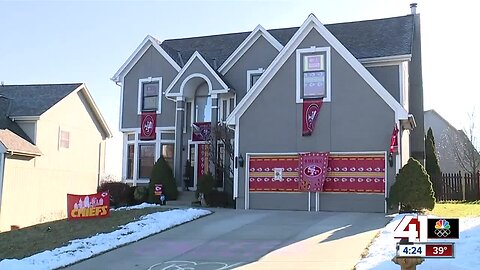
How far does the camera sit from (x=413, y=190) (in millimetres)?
17734

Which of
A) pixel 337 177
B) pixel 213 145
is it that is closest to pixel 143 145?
pixel 213 145

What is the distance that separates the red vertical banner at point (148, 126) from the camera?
26067 mm

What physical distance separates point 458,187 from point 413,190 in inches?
436

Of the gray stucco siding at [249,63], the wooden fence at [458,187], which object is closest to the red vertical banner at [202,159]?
the gray stucco siding at [249,63]

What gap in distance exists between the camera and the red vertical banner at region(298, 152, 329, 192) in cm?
1955

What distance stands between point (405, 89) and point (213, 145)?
8.52m

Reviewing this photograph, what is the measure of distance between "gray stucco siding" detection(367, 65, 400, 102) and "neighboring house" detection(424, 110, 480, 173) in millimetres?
17234

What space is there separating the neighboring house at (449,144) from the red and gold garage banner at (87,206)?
27.7 meters

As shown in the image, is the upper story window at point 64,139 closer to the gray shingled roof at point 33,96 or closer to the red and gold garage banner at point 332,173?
the gray shingled roof at point 33,96

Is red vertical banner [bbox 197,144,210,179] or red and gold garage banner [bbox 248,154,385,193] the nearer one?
red and gold garage banner [bbox 248,154,385,193]

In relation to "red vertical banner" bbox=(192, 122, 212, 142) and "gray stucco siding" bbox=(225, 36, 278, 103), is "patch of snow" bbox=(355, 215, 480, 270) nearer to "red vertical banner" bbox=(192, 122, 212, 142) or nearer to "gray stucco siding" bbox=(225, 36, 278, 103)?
"red vertical banner" bbox=(192, 122, 212, 142)

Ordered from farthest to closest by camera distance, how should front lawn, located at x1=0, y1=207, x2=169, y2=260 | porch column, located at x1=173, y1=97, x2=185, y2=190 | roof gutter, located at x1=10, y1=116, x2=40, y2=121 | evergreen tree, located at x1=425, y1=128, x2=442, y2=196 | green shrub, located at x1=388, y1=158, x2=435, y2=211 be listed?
evergreen tree, located at x1=425, y1=128, x2=442, y2=196 → roof gutter, located at x1=10, y1=116, x2=40, y2=121 → porch column, located at x1=173, y1=97, x2=185, y2=190 → green shrub, located at x1=388, y1=158, x2=435, y2=211 → front lawn, located at x1=0, y1=207, x2=169, y2=260

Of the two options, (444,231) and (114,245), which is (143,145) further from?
(444,231)

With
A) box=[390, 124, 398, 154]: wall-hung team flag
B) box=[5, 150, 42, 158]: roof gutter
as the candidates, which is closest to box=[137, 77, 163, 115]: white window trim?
box=[5, 150, 42, 158]: roof gutter
